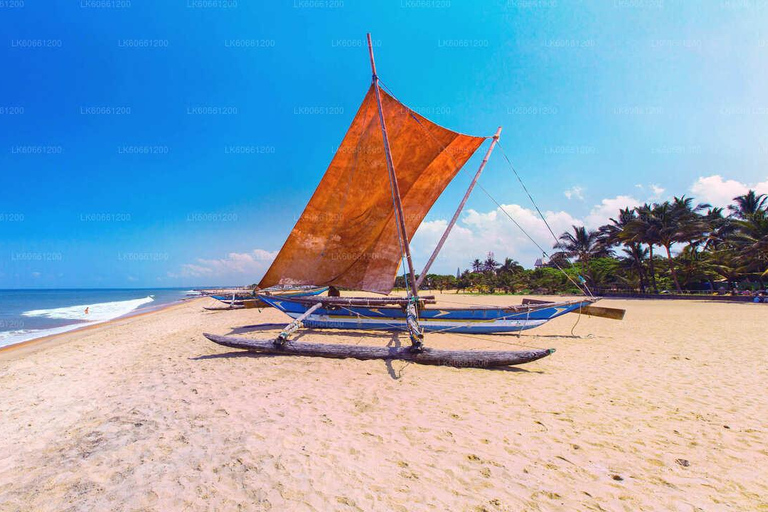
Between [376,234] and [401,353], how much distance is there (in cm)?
554

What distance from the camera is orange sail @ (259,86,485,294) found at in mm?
10625

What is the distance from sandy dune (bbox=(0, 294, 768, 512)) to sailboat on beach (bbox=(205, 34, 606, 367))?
292 centimetres

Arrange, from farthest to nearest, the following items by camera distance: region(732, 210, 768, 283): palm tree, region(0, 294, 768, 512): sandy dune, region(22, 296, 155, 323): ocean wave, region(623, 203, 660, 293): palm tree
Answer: region(623, 203, 660, 293): palm tree
region(22, 296, 155, 323): ocean wave
region(732, 210, 768, 283): palm tree
region(0, 294, 768, 512): sandy dune

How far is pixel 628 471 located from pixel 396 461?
231cm

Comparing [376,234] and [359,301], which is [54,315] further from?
[359,301]

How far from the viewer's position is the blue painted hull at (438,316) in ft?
32.0

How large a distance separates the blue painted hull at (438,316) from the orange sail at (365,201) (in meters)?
1.04

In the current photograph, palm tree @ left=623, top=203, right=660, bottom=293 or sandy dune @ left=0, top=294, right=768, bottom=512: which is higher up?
palm tree @ left=623, top=203, right=660, bottom=293

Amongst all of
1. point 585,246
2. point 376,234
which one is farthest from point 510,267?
point 376,234

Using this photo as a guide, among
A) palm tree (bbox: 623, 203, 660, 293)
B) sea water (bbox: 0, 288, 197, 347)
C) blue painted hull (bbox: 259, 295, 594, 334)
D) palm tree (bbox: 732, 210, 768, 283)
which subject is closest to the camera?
blue painted hull (bbox: 259, 295, 594, 334)

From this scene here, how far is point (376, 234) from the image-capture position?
1168 centimetres

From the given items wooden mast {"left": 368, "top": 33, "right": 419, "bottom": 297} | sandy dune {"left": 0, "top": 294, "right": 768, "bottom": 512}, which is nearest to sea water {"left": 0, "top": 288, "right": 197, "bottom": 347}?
sandy dune {"left": 0, "top": 294, "right": 768, "bottom": 512}

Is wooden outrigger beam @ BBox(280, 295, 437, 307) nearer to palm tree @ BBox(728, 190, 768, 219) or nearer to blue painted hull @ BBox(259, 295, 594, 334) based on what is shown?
blue painted hull @ BBox(259, 295, 594, 334)

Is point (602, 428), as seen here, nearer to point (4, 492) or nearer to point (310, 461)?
point (310, 461)
